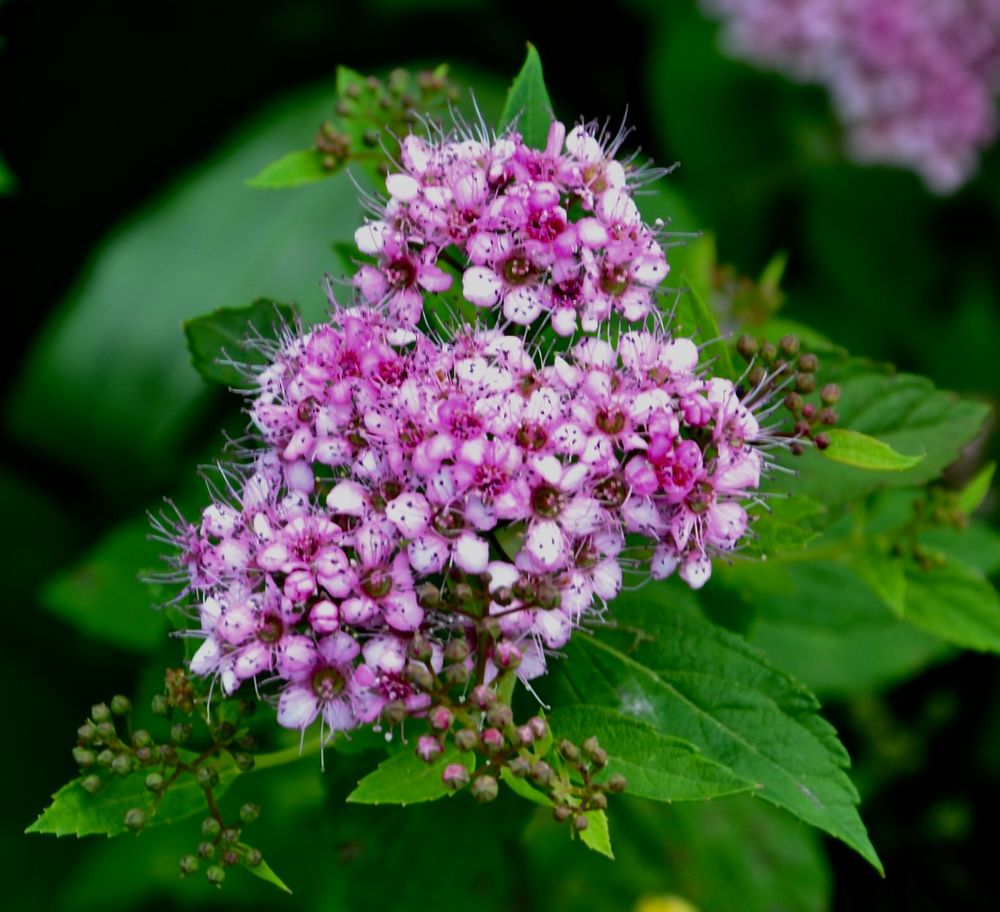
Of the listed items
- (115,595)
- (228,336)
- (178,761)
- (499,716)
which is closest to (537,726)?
(499,716)

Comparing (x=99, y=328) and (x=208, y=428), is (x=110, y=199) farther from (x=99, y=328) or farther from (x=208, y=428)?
(x=208, y=428)

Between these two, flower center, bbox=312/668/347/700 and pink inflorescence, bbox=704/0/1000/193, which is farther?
pink inflorescence, bbox=704/0/1000/193

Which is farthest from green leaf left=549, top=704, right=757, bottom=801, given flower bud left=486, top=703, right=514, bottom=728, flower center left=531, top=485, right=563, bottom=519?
flower center left=531, top=485, right=563, bottom=519

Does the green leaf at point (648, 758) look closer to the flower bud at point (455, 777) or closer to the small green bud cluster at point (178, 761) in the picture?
the flower bud at point (455, 777)

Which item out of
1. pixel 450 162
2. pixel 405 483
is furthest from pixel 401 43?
pixel 405 483

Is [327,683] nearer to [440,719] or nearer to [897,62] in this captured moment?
[440,719]

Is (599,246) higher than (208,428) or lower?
higher

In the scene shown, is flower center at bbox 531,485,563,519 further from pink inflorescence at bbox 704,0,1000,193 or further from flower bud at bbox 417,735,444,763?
pink inflorescence at bbox 704,0,1000,193
